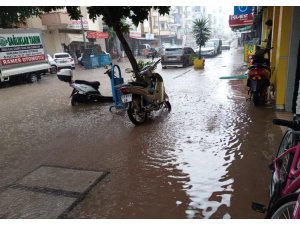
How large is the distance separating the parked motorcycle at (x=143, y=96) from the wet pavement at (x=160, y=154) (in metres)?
0.25

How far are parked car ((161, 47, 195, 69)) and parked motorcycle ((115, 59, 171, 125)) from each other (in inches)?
432

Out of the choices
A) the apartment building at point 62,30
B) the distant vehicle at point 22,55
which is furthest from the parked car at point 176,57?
the apartment building at point 62,30

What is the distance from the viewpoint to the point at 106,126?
20.9 feet

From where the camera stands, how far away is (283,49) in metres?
6.00

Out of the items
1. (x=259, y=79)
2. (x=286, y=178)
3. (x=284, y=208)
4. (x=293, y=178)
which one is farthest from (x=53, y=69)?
(x=284, y=208)

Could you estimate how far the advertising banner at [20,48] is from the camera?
1415cm

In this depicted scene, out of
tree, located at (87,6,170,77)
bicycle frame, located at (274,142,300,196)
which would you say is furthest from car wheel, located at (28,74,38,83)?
bicycle frame, located at (274,142,300,196)

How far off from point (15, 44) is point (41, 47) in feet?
5.96

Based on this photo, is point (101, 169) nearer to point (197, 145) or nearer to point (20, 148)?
point (197, 145)

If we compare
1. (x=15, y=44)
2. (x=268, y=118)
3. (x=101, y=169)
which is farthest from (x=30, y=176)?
(x=15, y=44)

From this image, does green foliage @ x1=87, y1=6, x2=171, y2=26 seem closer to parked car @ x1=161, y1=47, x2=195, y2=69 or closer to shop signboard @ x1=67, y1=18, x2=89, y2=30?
parked car @ x1=161, y1=47, x2=195, y2=69

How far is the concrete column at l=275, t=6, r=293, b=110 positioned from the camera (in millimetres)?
5879

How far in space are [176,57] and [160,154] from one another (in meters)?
13.8

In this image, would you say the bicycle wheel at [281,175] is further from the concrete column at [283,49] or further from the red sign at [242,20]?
the red sign at [242,20]
